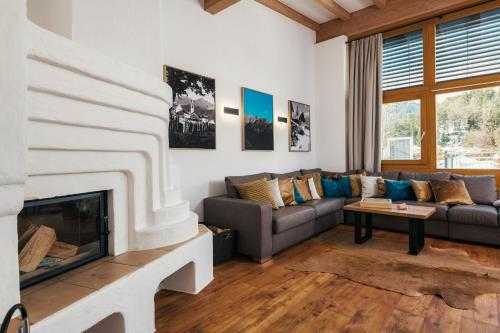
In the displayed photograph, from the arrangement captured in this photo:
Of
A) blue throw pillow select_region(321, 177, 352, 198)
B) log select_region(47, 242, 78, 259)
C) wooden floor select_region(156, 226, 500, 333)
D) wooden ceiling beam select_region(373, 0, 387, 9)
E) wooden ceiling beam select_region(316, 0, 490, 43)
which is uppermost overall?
wooden ceiling beam select_region(373, 0, 387, 9)

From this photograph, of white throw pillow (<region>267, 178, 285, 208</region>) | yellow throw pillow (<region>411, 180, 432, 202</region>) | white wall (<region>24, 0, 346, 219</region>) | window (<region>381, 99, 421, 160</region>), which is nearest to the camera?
white wall (<region>24, 0, 346, 219</region>)

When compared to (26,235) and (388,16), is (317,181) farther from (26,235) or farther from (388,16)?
(26,235)

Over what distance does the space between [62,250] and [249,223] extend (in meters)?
1.66

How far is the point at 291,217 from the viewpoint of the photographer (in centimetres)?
325

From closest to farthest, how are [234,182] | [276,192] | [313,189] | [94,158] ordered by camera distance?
[94,158] < [234,182] < [276,192] < [313,189]

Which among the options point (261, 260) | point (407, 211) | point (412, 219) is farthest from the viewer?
point (407, 211)

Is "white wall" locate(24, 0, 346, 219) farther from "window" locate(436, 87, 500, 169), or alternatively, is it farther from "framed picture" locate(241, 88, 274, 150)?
"window" locate(436, 87, 500, 169)

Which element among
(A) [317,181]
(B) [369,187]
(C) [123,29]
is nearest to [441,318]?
(B) [369,187]

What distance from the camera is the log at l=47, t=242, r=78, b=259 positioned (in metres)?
1.71

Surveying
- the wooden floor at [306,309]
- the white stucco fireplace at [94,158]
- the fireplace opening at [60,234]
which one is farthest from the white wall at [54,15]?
the wooden floor at [306,309]

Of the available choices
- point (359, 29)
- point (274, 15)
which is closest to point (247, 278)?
point (274, 15)

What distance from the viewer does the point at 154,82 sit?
2027 millimetres

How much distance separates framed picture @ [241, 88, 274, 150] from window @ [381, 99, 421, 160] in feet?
6.71

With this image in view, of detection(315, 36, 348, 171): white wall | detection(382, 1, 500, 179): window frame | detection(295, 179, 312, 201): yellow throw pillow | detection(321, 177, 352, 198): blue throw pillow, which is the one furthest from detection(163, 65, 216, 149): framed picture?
detection(382, 1, 500, 179): window frame
